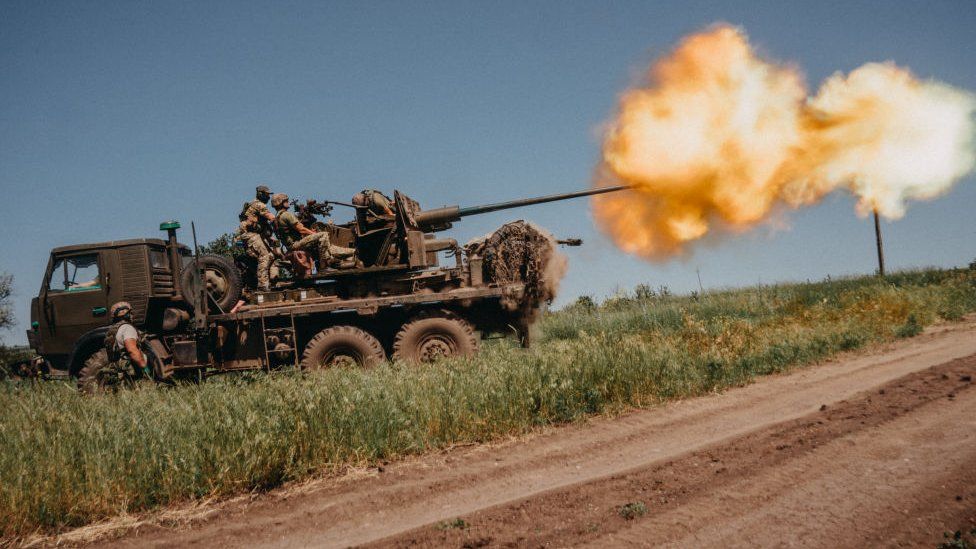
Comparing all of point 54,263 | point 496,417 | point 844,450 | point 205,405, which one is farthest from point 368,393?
point 54,263

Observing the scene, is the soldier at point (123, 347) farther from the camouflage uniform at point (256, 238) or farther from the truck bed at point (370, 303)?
the camouflage uniform at point (256, 238)

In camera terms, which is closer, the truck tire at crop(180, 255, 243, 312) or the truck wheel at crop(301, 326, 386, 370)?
the truck wheel at crop(301, 326, 386, 370)

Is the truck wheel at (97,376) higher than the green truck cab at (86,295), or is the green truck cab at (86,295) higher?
the green truck cab at (86,295)

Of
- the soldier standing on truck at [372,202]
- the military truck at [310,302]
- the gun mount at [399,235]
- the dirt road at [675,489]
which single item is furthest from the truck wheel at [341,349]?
the dirt road at [675,489]

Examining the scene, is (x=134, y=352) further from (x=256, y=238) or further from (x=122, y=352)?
(x=256, y=238)

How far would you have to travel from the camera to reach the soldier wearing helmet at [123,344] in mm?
9859

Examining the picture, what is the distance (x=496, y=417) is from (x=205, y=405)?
362cm

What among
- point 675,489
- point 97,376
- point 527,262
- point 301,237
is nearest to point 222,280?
point 301,237

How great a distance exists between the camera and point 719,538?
12.9 feet

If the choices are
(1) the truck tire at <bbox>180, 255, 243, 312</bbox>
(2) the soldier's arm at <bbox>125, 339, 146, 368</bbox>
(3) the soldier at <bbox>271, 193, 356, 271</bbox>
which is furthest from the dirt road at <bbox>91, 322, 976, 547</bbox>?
(1) the truck tire at <bbox>180, 255, 243, 312</bbox>

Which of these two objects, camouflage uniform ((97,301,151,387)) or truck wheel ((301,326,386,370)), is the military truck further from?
camouflage uniform ((97,301,151,387))

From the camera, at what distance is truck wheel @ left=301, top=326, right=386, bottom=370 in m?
11.4

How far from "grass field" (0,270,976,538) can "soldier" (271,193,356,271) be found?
10.7 ft

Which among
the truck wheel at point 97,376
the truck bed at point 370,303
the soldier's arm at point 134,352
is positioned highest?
the truck bed at point 370,303
